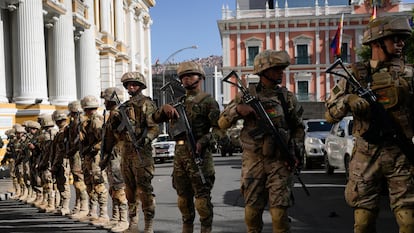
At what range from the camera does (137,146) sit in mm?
6816

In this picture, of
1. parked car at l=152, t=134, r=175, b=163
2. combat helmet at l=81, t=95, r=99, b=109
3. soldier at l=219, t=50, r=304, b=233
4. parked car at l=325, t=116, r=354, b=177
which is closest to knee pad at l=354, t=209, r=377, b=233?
soldier at l=219, t=50, r=304, b=233

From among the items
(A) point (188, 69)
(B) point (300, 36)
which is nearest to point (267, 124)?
(A) point (188, 69)

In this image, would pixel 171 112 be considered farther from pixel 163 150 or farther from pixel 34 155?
pixel 163 150

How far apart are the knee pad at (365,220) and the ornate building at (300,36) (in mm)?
47683

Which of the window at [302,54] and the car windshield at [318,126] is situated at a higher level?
the window at [302,54]

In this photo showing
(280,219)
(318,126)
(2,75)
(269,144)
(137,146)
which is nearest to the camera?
(280,219)

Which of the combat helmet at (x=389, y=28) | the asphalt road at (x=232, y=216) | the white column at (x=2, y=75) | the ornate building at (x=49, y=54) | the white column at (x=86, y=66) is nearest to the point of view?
the combat helmet at (x=389, y=28)

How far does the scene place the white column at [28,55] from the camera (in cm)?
1928

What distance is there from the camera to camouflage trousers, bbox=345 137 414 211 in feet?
14.3

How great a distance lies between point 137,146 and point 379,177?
3.27m

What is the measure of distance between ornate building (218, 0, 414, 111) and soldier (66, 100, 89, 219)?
4320 centimetres

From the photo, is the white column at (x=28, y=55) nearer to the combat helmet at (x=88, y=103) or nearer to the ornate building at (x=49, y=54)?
the ornate building at (x=49, y=54)

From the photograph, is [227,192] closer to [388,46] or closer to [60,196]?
[60,196]

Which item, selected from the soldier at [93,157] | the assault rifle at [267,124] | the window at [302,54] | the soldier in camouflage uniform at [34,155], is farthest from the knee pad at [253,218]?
the window at [302,54]
